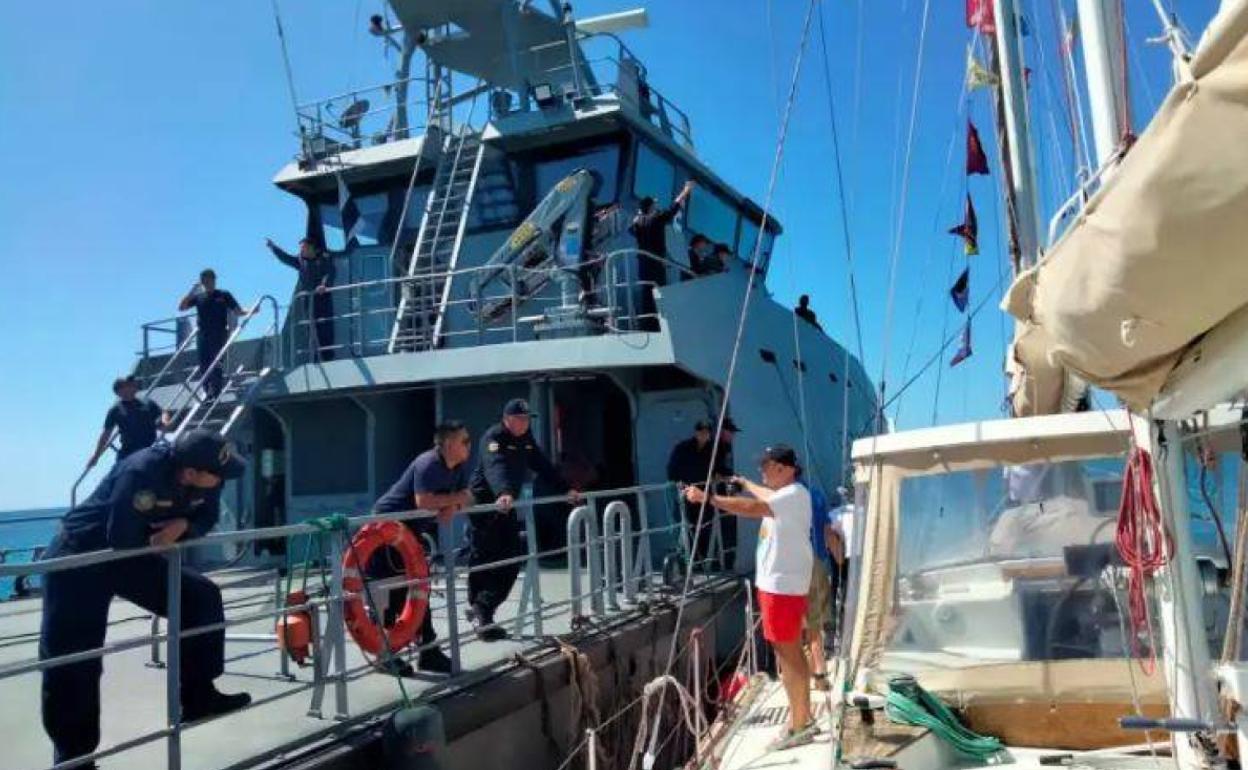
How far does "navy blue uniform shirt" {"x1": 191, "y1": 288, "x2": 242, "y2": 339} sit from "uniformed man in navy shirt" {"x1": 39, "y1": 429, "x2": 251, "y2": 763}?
763 cm

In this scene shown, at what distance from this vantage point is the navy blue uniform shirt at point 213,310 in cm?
1095

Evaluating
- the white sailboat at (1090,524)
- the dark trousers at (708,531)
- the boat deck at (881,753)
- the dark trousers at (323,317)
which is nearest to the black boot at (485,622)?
the white sailboat at (1090,524)

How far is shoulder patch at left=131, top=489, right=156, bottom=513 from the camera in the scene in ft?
11.4

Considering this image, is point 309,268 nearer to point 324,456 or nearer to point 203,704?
point 324,456

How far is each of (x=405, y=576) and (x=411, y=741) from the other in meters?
1.08

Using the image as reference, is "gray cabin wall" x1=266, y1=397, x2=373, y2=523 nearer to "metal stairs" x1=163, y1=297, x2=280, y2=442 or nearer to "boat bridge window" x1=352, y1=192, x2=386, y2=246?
"metal stairs" x1=163, y1=297, x2=280, y2=442

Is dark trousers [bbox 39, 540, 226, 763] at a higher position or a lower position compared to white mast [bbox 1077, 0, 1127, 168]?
lower

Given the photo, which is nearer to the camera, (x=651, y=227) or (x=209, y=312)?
(x=651, y=227)

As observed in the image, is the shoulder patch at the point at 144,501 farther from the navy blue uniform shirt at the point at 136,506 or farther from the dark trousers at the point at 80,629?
the dark trousers at the point at 80,629

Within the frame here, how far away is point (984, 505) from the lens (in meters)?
4.19

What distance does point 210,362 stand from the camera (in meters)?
11.0

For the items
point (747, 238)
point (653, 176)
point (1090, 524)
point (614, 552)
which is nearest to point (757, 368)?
point (653, 176)

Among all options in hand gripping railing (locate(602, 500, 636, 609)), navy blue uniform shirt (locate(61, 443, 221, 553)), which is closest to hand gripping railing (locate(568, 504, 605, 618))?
hand gripping railing (locate(602, 500, 636, 609))

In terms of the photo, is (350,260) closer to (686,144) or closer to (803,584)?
(686,144)
